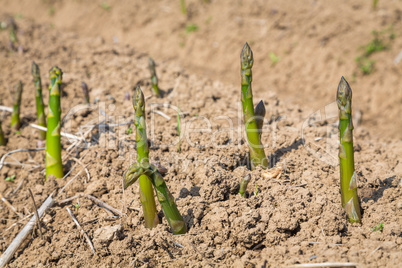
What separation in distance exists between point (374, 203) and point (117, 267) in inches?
75.4

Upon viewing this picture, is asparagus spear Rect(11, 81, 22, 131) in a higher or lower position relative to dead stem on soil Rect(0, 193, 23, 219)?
higher

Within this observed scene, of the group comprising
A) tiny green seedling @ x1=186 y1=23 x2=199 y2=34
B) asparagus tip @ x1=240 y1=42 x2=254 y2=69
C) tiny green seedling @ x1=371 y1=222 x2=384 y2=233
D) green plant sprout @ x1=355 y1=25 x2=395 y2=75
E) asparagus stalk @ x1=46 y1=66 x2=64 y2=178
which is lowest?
tiny green seedling @ x1=371 y1=222 x2=384 y2=233

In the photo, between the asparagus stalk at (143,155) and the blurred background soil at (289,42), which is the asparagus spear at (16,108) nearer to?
the asparagus stalk at (143,155)

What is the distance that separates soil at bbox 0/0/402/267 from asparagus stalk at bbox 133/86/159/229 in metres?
0.10

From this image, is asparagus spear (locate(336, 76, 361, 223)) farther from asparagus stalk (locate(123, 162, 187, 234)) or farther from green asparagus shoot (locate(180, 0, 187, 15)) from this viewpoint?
green asparagus shoot (locate(180, 0, 187, 15))

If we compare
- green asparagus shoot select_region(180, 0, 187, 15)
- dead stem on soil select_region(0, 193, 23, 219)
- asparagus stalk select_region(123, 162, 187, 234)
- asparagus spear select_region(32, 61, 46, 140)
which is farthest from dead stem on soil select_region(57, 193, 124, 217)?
green asparagus shoot select_region(180, 0, 187, 15)

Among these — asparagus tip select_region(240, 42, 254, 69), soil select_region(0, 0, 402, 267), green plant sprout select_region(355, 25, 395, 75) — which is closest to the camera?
soil select_region(0, 0, 402, 267)

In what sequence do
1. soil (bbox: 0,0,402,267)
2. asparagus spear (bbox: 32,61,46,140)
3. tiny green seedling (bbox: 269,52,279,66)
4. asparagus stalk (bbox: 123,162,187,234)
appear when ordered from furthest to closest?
1. tiny green seedling (bbox: 269,52,279,66)
2. asparagus spear (bbox: 32,61,46,140)
3. soil (bbox: 0,0,402,267)
4. asparagus stalk (bbox: 123,162,187,234)

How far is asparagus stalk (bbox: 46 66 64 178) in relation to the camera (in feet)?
9.66

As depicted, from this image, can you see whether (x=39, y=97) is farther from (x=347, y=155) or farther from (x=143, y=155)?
(x=347, y=155)

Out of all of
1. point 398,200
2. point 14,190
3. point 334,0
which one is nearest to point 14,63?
point 14,190

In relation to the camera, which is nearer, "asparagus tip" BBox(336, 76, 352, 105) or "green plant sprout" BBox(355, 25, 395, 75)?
"asparagus tip" BBox(336, 76, 352, 105)

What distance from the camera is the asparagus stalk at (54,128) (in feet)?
9.66

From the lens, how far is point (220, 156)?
308 cm
